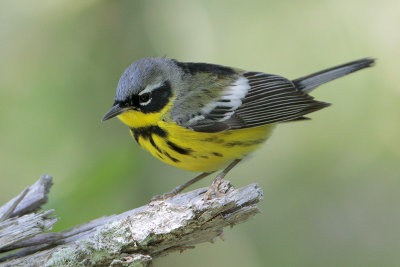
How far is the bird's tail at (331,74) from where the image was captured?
15.7 feet

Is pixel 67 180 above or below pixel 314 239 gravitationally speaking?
above

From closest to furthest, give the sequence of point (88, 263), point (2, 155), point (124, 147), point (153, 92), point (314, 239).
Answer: point (88, 263)
point (124, 147)
point (153, 92)
point (2, 155)
point (314, 239)

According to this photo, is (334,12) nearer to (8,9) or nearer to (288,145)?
(288,145)

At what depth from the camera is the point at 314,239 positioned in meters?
6.19

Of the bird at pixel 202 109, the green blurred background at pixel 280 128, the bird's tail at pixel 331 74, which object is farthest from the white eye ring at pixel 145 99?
the bird's tail at pixel 331 74

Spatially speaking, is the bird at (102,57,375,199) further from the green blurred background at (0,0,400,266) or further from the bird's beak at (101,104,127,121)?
the green blurred background at (0,0,400,266)

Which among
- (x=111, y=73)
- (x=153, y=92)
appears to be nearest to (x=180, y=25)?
(x=111, y=73)

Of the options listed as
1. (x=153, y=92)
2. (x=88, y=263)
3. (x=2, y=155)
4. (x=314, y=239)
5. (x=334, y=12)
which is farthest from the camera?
(x=334, y=12)

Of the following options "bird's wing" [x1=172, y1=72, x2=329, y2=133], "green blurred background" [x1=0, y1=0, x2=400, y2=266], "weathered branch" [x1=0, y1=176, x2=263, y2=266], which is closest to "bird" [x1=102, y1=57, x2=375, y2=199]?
"bird's wing" [x1=172, y1=72, x2=329, y2=133]

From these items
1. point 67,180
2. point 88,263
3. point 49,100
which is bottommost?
point 88,263

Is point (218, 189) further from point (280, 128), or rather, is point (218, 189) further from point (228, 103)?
point (280, 128)

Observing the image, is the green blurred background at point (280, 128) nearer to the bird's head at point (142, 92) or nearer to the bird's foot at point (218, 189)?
the bird's head at point (142, 92)

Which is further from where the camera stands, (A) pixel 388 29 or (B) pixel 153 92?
(A) pixel 388 29

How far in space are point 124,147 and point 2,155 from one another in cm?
263
